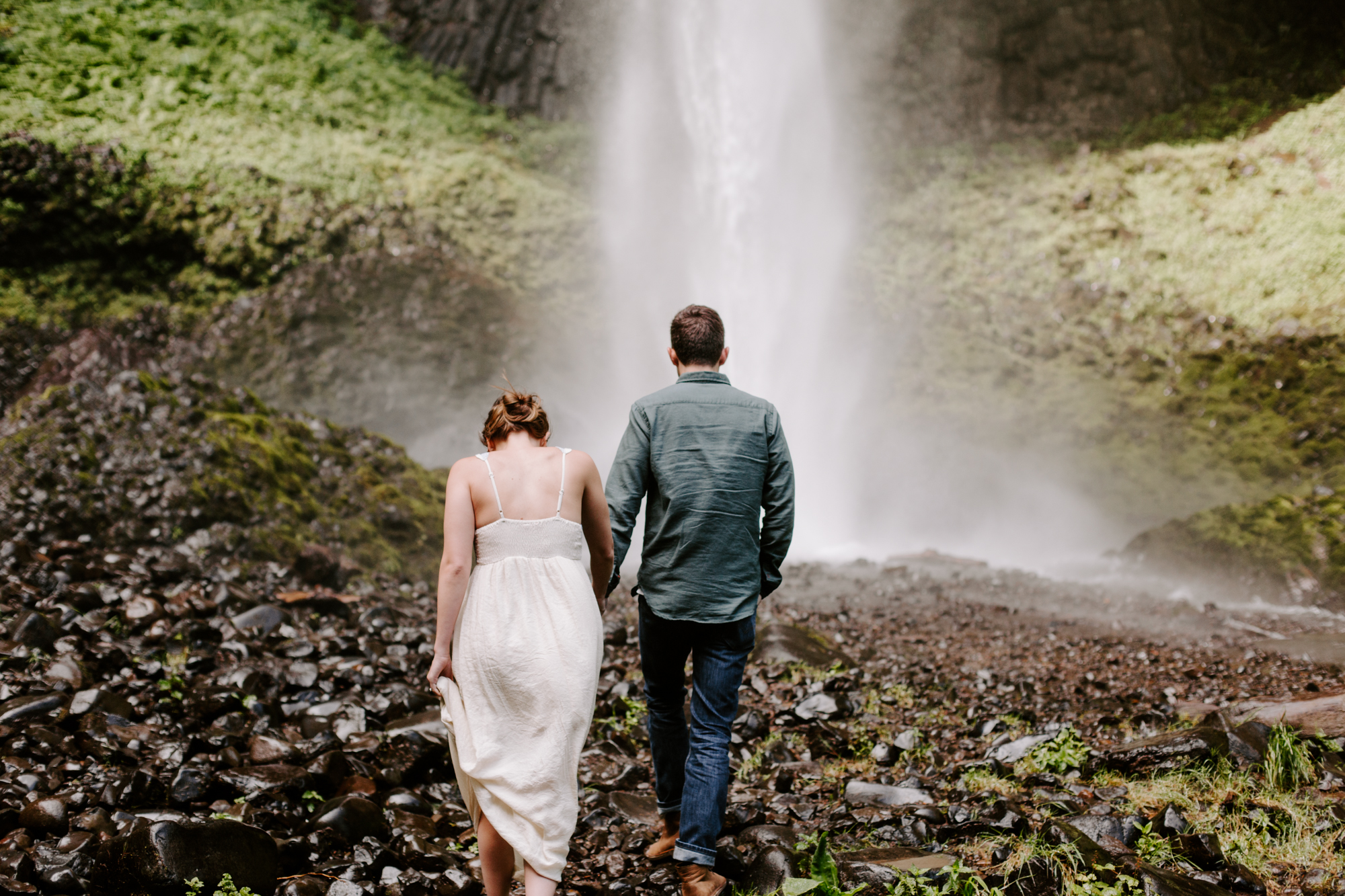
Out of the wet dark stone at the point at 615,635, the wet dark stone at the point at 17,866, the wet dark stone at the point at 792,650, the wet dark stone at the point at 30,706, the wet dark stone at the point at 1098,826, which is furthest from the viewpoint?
the wet dark stone at the point at 615,635

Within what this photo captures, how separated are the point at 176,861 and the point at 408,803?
45.6 inches

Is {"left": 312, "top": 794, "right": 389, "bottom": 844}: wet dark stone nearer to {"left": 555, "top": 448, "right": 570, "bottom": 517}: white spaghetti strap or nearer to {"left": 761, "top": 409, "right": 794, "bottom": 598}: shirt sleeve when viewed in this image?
{"left": 555, "top": 448, "right": 570, "bottom": 517}: white spaghetti strap

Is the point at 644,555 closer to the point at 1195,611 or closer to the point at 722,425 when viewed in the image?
the point at 722,425

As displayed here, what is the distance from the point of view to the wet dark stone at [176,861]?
8.26ft

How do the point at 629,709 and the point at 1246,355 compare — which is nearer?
the point at 629,709

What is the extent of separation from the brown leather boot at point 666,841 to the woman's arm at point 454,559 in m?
1.25

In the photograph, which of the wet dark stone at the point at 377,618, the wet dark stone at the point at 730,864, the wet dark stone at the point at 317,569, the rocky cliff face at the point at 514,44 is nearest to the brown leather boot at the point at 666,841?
the wet dark stone at the point at 730,864

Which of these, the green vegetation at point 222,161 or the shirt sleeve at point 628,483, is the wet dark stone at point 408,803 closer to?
the shirt sleeve at point 628,483

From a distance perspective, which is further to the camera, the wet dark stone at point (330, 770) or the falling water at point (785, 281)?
Answer: the falling water at point (785, 281)

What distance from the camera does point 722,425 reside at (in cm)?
295

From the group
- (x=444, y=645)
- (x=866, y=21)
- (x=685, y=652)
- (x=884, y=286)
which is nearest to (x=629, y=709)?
(x=685, y=652)

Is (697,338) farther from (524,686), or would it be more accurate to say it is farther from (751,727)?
(751,727)

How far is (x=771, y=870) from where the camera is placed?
2.87 m

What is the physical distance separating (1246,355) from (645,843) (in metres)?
17.9
